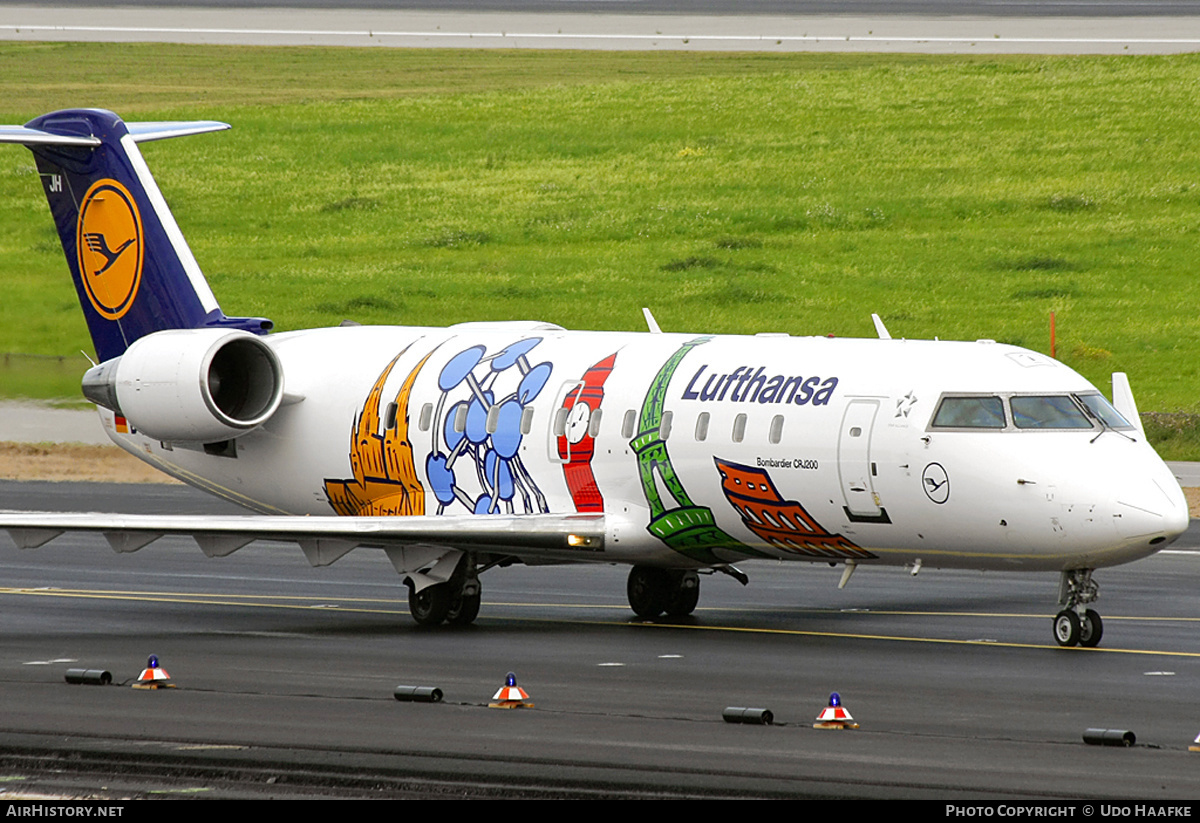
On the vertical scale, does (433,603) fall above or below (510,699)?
above

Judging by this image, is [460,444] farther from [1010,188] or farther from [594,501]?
[1010,188]

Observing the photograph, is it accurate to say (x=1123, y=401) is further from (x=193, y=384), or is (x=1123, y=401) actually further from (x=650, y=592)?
(x=193, y=384)

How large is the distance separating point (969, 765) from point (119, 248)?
679 inches

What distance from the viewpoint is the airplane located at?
20.3m

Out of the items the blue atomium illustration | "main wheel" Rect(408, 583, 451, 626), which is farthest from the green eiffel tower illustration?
"main wheel" Rect(408, 583, 451, 626)

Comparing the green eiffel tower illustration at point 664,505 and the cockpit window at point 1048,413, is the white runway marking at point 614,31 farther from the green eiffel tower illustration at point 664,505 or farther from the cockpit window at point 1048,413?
the cockpit window at point 1048,413

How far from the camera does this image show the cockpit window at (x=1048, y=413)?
20328 mm

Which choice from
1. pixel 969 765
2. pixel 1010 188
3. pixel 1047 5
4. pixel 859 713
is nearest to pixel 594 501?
pixel 859 713

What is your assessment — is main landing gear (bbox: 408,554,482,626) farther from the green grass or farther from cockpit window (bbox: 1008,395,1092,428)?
the green grass

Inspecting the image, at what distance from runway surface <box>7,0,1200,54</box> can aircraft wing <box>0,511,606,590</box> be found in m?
53.6

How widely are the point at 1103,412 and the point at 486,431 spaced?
26.2 ft

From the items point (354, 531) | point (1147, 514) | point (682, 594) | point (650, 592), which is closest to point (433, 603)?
point (354, 531)

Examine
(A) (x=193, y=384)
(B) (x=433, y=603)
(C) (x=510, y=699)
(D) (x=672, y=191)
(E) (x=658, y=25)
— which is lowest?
(C) (x=510, y=699)

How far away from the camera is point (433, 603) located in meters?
23.9
